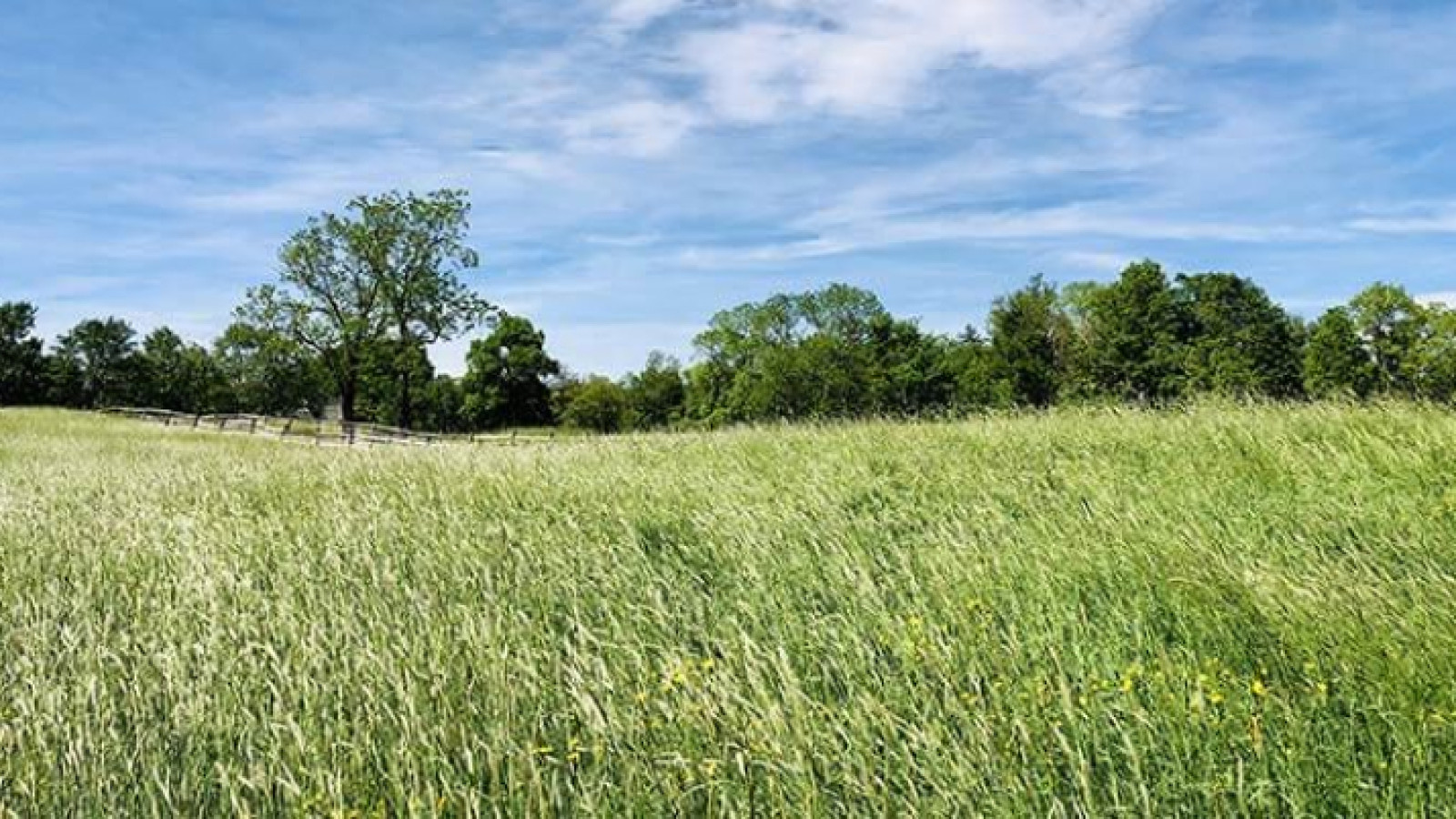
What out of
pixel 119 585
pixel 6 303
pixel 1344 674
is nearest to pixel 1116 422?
pixel 1344 674

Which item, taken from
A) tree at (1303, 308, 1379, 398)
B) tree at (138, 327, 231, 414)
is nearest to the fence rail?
tree at (138, 327, 231, 414)

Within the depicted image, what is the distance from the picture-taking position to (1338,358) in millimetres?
60781

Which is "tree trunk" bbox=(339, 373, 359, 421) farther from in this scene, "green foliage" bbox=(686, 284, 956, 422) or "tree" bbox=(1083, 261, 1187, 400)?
"tree" bbox=(1083, 261, 1187, 400)

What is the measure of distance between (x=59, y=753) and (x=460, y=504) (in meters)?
4.65

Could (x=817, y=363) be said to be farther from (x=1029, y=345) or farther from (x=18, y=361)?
(x=18, y=361)

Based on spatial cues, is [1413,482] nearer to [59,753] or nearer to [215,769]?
[215,769]

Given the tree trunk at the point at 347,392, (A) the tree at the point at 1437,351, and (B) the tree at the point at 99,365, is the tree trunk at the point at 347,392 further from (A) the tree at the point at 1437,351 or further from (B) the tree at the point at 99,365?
(A) the tree at the point at 1437,351

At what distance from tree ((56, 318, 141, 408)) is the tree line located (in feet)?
0.70

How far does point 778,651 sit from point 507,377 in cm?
7541

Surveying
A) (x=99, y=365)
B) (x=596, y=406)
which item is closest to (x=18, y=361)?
(x=99, y=365)

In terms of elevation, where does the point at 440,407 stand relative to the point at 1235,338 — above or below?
below

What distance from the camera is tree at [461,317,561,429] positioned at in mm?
73688

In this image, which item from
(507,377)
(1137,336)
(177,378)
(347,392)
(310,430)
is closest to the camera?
(310,430)

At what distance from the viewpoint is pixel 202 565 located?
514 cm
